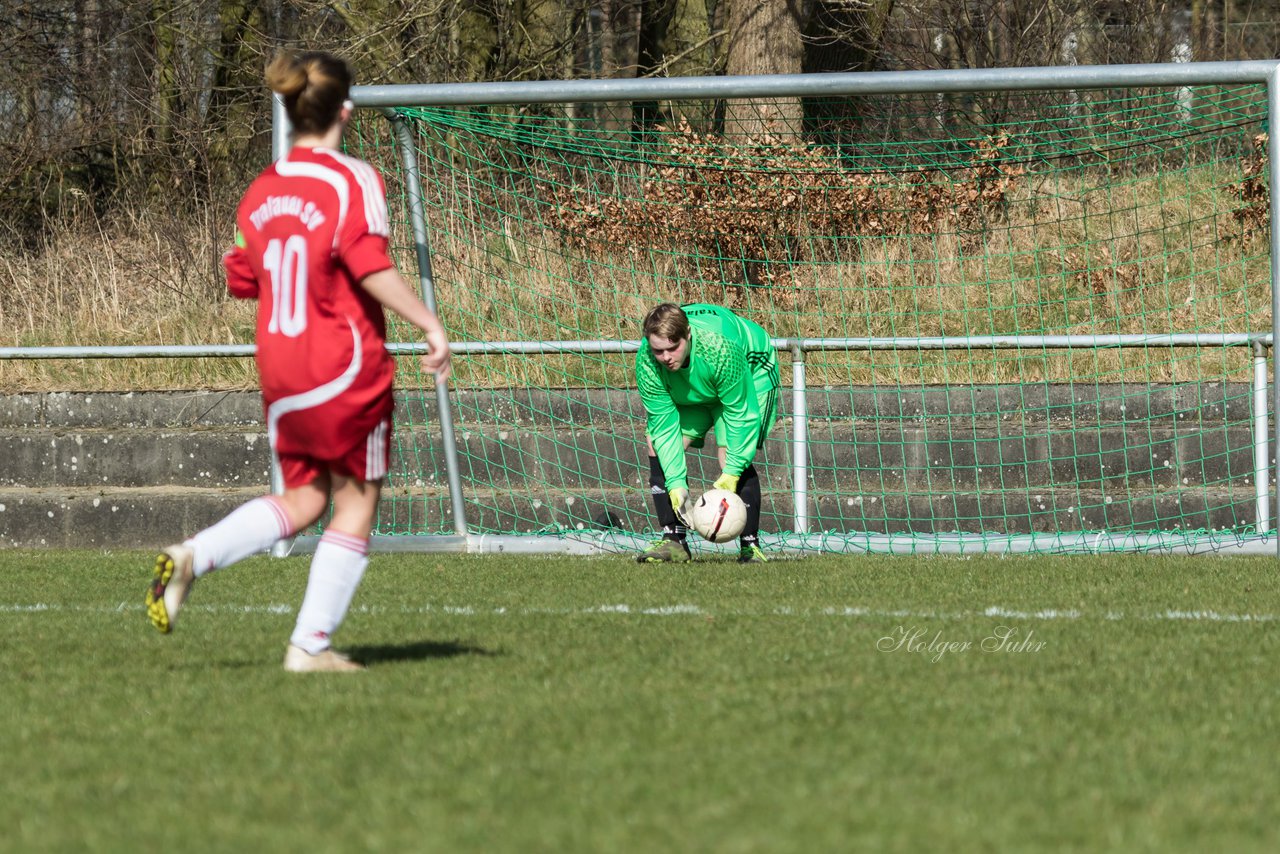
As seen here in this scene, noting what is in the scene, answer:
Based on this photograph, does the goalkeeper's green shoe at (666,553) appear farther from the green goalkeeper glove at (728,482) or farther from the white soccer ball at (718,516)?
the white soccer ball at (718,516)

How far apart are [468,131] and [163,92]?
9.44m

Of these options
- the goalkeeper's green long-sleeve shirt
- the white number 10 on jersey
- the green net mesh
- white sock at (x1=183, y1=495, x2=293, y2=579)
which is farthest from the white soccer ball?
the white number 10 on jersey

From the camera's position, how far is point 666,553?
26.6ft

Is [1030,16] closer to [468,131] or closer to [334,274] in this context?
[468,131]

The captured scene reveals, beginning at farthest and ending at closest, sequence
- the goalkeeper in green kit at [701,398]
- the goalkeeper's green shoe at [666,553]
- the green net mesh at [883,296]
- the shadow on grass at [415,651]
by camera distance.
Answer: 1. the green net mesh at [883,296]
2. the goalkeeper's green shoe at [666,553]
3. the goalkeeper in green kit at [701,398]
4. the shadow on grass at [415,651]

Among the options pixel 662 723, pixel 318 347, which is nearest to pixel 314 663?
pixel 318 347

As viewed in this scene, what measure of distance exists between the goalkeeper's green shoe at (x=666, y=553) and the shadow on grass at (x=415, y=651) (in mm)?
2831

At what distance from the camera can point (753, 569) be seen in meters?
7.48

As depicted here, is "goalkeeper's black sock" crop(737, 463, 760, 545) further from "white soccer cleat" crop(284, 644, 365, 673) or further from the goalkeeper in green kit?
"white soccer cleat" crop(284, 644, 365, 673)

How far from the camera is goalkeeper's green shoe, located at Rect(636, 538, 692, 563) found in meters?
8.02

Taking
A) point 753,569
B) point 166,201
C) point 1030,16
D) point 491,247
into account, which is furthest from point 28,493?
point 1030,16

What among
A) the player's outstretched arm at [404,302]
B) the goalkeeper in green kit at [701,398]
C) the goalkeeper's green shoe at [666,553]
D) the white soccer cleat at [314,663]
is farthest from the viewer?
the goalkeeper's green shoe at [666,553]

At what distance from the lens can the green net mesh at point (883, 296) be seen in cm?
964

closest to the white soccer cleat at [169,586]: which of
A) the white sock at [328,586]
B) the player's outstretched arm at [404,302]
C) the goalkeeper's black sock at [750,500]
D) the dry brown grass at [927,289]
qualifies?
the white sock at [328,586]
